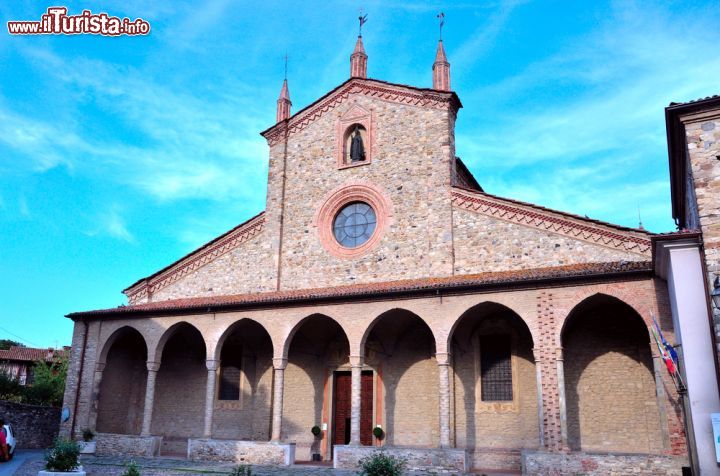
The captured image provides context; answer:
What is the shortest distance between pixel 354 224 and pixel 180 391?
8.49 metres

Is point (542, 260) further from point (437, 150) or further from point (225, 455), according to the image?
point (225, 455)

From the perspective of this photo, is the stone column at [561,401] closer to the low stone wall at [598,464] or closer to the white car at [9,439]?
the low stone wall at [598,464]

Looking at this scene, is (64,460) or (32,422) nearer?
(64,460)

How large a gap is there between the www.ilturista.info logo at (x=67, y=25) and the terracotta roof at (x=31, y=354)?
27.8m

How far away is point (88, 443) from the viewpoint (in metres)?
18.9

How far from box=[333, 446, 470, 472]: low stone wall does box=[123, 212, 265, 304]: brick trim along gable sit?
8.72 metres

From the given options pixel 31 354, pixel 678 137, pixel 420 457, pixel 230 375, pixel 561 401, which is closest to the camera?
pixel 678 137

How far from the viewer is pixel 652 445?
14648 mm

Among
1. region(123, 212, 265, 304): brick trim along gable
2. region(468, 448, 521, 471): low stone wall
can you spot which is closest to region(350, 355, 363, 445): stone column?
region(468, 448, 521, 471): low stone wall

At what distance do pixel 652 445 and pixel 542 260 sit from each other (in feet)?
17.2

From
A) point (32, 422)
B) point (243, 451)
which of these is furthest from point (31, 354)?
point (243, 451)

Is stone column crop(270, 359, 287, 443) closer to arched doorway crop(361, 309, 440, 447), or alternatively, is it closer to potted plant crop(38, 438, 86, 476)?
arched doorway crop(361, 309, 440, 447)

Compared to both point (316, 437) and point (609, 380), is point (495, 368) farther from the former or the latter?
point (316, 437)

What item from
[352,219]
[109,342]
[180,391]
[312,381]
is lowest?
[180,391]
